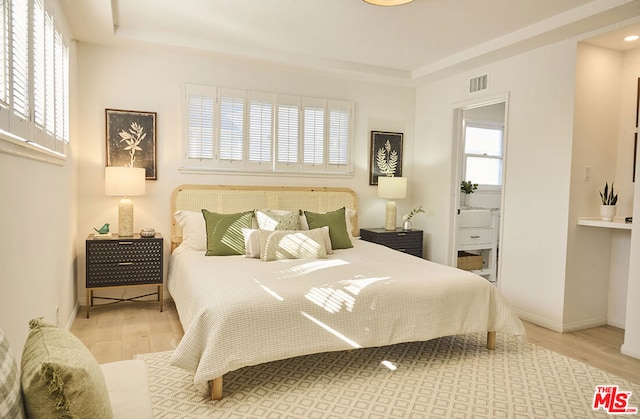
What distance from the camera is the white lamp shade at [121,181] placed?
12.6 feet

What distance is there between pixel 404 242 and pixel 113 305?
3.22 meters

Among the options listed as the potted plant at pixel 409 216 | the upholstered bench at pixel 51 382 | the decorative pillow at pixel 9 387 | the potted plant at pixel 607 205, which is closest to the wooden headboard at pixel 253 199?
the potted plant at pixel 409 216

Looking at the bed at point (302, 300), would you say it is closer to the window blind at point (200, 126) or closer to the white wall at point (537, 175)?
the window blind at point (200, 126)

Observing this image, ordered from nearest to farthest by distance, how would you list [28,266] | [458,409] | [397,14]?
[28,266] < [458,409] < [397,14]

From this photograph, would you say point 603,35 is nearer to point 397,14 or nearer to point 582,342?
point 397,14

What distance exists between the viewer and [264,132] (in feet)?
15.6

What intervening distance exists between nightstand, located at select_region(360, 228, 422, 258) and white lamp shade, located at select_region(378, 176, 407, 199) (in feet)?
1.39

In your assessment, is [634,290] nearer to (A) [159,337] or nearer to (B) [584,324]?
(B) [584,324]

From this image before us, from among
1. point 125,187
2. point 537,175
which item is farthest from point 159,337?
point 537,175

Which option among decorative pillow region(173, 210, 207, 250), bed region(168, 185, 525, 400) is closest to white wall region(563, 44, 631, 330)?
bed region(168, 185, 525, 400)

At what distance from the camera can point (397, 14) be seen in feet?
11.3

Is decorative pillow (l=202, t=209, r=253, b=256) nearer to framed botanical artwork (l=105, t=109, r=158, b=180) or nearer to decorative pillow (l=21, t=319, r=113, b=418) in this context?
framed botanical artwork (l=105, t=109, r=158, b=180)

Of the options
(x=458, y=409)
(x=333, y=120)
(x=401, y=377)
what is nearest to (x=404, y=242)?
(x=333, y=120)

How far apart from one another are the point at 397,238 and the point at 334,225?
1.08 metres
